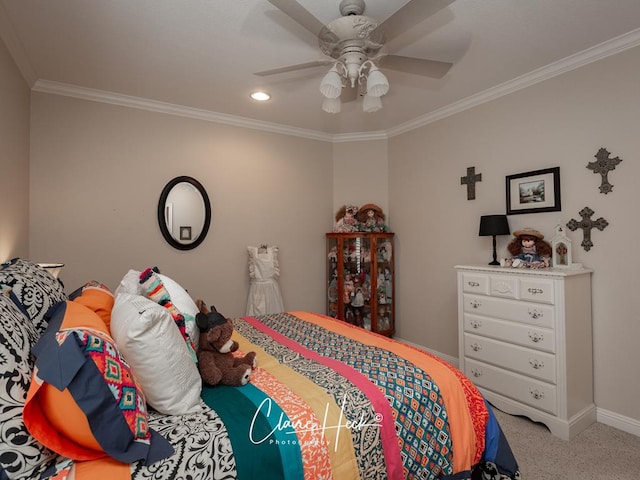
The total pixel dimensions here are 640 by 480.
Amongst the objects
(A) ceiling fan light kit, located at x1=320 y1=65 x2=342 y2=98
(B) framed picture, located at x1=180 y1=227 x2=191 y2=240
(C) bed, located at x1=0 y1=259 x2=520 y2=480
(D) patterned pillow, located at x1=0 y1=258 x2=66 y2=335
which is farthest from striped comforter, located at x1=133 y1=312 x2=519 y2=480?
(B) framed picture, located at x1=180 y1=227 x2=191 y2=240

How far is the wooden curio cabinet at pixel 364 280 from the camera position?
397 cm

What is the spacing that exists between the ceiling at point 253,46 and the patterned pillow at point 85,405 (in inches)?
73.1

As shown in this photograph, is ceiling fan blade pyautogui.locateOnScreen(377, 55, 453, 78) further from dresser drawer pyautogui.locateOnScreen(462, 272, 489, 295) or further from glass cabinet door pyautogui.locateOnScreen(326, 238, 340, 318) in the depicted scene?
glass cabinet door pyautogui.locateOnScreen(326, 238, 340, 318)

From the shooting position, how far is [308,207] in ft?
13.7

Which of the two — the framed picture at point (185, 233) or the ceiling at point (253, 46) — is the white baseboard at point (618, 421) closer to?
the ceiling at point (253, 46)

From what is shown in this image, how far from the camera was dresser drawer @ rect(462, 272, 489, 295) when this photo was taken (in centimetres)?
272

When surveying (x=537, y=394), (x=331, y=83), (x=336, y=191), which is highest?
(x=331, y=83)

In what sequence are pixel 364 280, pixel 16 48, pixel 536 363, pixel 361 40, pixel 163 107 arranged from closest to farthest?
pixel 361 40, pixel 16 48, pixel 536 363, pixel 163 107, pixel 364 280

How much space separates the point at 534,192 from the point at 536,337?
1164 millimetres

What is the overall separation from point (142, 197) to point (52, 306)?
1981 millimetres

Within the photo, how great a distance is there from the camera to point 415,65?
1.99 meters

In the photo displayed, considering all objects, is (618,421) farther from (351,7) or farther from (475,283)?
(351,7)

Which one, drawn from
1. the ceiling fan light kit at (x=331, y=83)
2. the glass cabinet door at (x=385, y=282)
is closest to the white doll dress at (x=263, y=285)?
the glass cabinet door at (x=385, y=282)

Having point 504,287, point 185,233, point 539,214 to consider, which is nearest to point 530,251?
point 539,214
